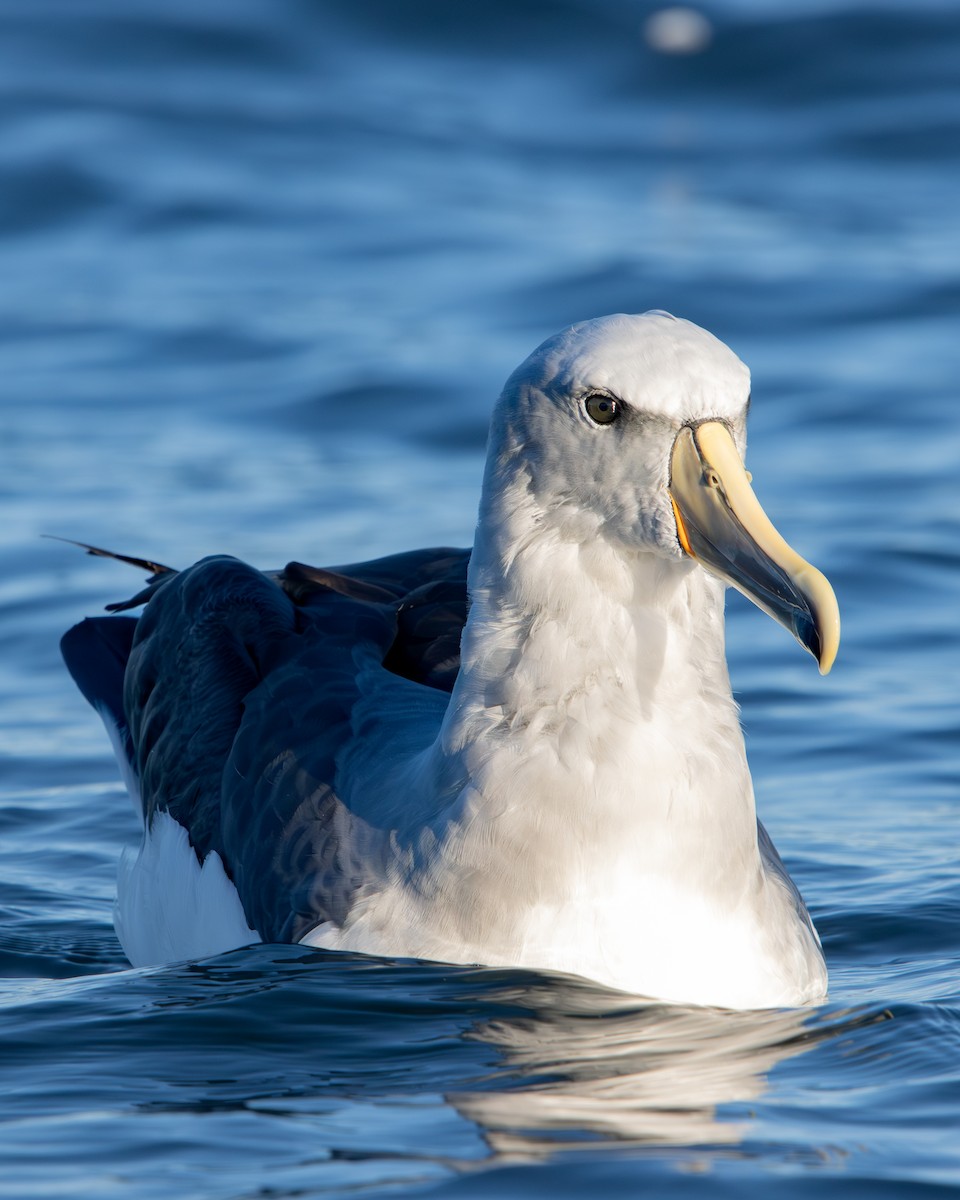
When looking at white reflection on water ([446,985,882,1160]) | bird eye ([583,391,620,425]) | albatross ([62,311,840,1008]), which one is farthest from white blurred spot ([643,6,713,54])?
white reflection on water ([446,985,882,1160])

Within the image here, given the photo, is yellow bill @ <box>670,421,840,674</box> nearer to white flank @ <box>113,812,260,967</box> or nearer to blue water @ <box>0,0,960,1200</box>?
blue water @ <box>0,0,960,1200</box>

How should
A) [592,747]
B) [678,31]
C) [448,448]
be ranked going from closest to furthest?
[592,747] → [448,448] → [678,31]

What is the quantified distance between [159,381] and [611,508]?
909 cm

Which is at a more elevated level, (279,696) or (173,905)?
(279,696)

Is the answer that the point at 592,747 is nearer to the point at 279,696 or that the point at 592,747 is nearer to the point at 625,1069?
the point at 625,1069

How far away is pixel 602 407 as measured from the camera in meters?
4.74

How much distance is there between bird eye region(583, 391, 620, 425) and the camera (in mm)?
4730

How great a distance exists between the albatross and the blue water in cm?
14

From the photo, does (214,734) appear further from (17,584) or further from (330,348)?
(330,348)

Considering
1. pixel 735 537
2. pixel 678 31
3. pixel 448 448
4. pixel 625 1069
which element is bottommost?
pixel 625 1069

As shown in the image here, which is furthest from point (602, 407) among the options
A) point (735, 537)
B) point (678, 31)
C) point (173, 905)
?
point (678, 31)

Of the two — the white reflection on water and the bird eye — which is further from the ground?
the bird eye

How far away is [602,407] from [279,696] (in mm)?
1540

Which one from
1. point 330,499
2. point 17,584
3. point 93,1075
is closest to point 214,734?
point 93,1075
